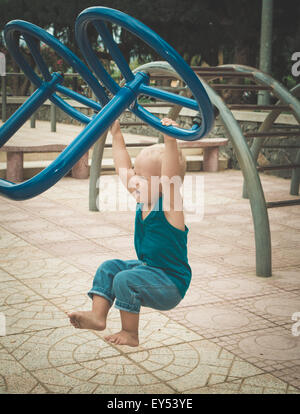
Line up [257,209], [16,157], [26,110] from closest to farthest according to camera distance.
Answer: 1. [26,110]
2. [257,209]
3. [16,157]

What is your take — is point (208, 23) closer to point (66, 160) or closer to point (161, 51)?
point (161, 51)

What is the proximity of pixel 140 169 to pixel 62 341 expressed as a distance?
1115mm

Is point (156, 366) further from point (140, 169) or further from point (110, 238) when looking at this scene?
point (110, 238)

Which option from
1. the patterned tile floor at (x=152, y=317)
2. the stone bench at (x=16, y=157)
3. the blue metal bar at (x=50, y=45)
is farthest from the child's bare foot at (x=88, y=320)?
the stone bench at (x=16, y=157)

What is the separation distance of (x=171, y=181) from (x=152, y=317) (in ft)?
4.25

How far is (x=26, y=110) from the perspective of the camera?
3096 mm

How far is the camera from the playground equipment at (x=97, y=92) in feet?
7.68

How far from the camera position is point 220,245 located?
5645mm

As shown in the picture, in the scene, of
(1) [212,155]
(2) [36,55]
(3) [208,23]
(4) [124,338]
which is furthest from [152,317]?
(3) [208,23]

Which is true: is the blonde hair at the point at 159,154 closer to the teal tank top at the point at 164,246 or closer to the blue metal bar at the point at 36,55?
the teal tank top at the point at 164,246

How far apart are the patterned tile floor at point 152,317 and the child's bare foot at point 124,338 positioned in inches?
7.1

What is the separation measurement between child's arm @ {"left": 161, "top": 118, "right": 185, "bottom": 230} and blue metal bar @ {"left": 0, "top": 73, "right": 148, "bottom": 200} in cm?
27
